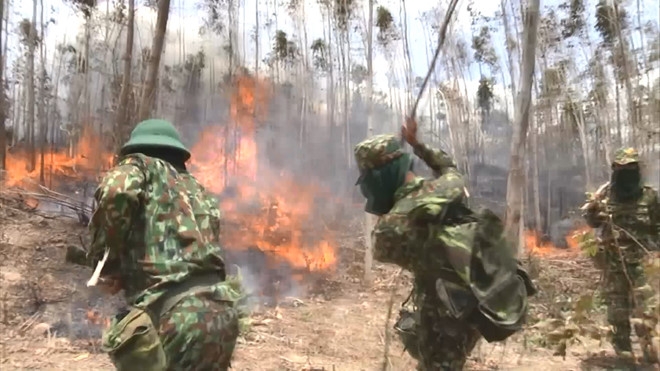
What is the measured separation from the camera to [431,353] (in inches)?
129

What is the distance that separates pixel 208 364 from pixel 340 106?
1523 cm

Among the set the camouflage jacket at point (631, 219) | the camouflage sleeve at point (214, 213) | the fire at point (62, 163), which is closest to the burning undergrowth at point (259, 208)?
the fire at point (62, 163)

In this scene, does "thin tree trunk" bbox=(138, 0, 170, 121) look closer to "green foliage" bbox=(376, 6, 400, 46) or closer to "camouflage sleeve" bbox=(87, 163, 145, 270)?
"camouflage sleeve" bbox=(87, 163, 145, 270)

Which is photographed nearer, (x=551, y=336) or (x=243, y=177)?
(x=551, y=336)

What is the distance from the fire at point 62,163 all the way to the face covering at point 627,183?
31.4 feet

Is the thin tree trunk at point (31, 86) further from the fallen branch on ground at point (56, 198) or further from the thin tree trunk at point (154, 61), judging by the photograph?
the thin tree trunk at point (154, 61)

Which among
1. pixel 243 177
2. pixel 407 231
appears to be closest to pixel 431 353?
pixel 407 231

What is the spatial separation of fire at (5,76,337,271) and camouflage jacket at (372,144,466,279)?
8.78 metres

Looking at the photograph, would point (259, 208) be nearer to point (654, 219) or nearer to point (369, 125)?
point (369, 125)

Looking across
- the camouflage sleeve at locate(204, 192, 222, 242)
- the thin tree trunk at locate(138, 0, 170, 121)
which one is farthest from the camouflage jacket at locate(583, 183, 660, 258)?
the thin tree trunk at locate(138, 0, 170, 121)

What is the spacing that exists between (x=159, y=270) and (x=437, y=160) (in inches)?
67.3

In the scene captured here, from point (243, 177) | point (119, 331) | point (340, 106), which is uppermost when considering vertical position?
point (340, 106)

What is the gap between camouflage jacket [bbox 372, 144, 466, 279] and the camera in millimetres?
3076

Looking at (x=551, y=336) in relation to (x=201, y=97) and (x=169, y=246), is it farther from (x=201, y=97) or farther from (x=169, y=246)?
(x=201, y=97)
